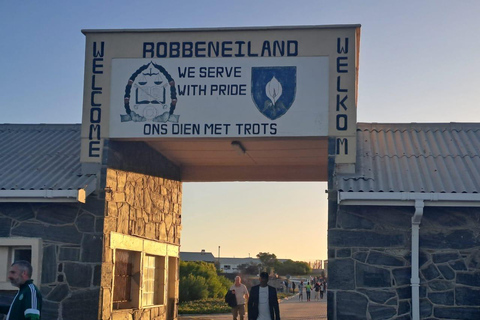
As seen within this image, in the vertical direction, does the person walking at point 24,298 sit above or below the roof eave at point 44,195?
below

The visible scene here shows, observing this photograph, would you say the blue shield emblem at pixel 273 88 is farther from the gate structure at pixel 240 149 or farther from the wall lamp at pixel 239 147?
the wall lamp at pixel 239 147

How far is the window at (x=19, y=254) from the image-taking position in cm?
1141

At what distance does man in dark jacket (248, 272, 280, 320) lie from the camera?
1038cm

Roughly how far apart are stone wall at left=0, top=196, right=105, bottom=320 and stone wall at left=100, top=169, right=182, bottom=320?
17 cm

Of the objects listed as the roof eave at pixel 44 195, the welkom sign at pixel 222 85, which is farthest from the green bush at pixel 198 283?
the roof eave at pixel 44 195

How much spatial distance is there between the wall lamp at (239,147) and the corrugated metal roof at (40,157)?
262cm

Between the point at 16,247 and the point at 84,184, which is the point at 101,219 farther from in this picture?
the point at 16,247

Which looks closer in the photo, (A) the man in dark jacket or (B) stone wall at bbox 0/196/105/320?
(A) the man in dark jacket

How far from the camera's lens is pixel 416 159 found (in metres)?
12.3

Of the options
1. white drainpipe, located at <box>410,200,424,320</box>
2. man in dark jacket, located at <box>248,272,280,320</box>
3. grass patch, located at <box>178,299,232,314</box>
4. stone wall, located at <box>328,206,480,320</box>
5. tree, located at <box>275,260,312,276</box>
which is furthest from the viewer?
tree, located at <box>275,260,312,276</box>

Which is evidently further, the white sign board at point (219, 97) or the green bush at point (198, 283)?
the green bush at point (198, 283)

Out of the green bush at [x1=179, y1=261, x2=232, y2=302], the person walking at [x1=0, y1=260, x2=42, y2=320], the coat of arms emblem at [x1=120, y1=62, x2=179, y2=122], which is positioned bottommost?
the green bush at [x1=179, y1=261, x2=232, y2=302]

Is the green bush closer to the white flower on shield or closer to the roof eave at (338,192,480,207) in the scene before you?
the white flower on shield

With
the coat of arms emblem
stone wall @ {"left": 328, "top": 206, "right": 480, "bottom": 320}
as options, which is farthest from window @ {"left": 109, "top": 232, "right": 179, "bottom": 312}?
stone wall @ {"left": 328, "top": 206, "right": 480, "bottom": 320}
